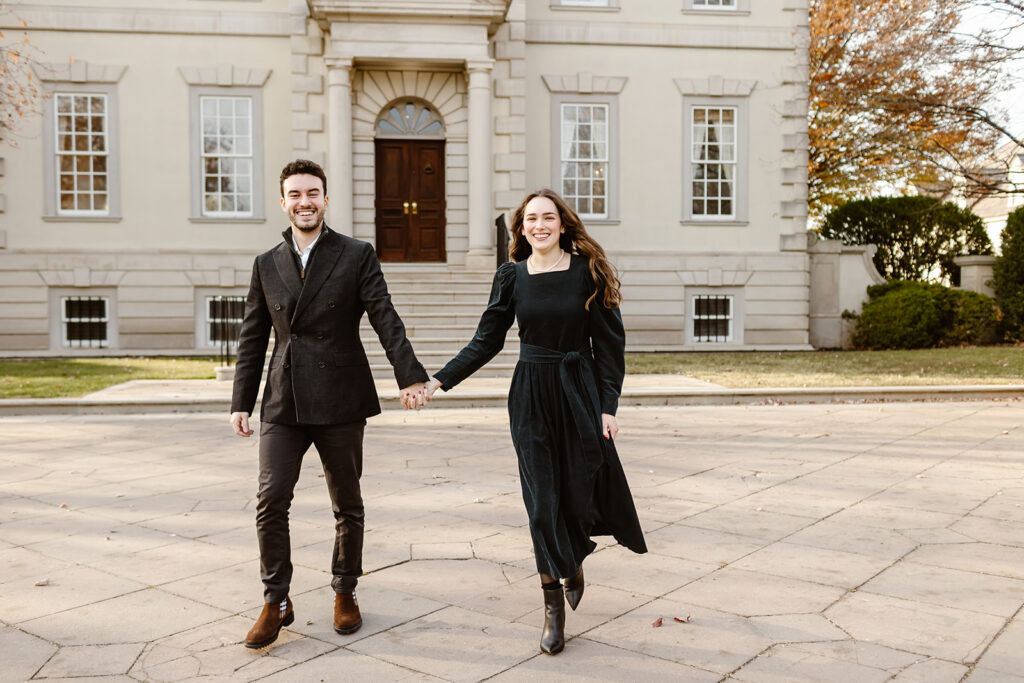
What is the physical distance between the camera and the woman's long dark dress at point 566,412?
13.7ft

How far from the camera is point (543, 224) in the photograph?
4.26 metres

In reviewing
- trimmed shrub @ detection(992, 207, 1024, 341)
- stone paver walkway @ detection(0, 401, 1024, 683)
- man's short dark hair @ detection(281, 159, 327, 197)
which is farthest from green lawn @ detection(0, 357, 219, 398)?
trimmed shrub @ detection(992, 207, 1024, 341)

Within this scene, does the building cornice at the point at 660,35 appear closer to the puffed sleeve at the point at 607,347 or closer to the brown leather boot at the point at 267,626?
the puffed sleeve at the point at 607,347

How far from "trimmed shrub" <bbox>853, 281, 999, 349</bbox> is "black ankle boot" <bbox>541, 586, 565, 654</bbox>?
669 inches

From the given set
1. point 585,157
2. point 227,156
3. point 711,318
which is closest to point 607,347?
point 585,157

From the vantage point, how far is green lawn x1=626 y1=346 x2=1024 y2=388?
1376 cm

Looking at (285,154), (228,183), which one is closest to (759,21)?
(285,154)

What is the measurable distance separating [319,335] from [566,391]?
1.08 metres

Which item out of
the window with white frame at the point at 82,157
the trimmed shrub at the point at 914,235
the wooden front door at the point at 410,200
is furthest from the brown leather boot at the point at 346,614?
the trimmed shrub at the point at 914,235

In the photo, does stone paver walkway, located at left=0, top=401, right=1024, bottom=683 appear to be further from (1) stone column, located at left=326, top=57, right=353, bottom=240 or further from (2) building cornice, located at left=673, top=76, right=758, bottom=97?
(2) building cornice, located at left=673, top=76, right=758, bottom=97

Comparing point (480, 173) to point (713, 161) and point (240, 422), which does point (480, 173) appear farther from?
point (240, 422)

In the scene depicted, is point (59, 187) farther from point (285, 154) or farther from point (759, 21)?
point (759, 21)

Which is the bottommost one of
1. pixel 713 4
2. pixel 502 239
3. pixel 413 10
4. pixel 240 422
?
pixel 240 422

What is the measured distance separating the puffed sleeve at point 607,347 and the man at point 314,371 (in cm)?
76
